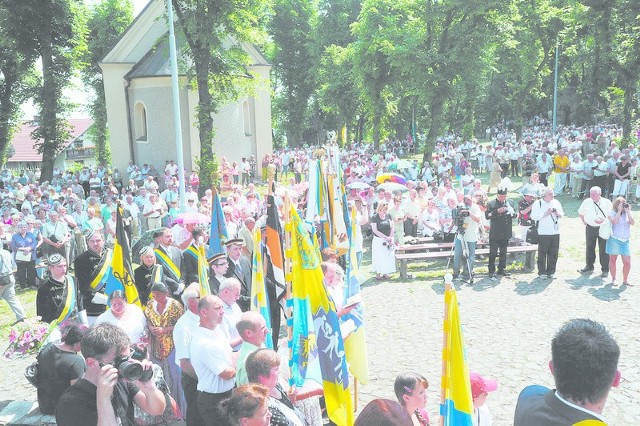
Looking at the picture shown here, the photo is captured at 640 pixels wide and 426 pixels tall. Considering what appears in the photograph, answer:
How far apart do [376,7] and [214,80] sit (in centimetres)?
1810

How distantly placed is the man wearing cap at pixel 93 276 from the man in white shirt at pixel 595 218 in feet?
29.5

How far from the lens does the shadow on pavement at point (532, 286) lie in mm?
11047

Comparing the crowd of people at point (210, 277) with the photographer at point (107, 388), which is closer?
the photographer at point (107, 388)

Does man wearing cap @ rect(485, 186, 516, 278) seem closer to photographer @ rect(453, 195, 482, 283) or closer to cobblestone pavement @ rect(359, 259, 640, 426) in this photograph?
photographer @ rect(453, 195, 482, 283)

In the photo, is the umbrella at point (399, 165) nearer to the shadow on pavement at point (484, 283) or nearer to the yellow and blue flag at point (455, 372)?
the shadow on pavement at point (484, 283)

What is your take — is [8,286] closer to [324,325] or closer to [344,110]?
[324,325]

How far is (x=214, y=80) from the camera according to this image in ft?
78.4

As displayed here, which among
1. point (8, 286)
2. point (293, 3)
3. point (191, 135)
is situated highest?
point (293, 3)

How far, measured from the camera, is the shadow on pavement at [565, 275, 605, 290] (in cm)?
1116

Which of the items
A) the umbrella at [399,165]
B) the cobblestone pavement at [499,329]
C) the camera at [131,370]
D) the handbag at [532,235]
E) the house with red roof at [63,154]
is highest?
the house with red roof at [63,154]

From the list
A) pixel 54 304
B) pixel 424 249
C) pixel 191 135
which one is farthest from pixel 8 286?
pixel 191 135

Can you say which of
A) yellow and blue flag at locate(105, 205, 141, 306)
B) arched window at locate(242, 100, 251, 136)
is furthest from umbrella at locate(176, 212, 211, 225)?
arched window at locate(242, 100, 251, 136)

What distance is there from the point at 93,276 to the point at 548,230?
8.62 metres

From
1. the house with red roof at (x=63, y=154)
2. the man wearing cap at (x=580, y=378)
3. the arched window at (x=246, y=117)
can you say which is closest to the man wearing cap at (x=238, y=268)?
the man wearing cap at (x=580, y=378)
